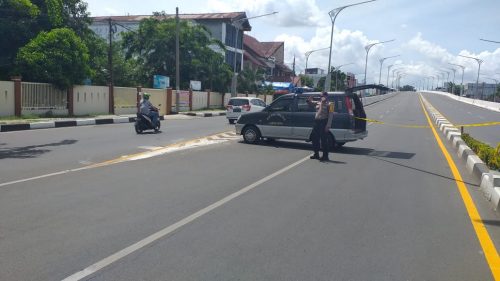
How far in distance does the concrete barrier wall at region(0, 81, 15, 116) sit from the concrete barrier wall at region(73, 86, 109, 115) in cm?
428

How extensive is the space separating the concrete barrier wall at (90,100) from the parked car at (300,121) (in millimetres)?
14391

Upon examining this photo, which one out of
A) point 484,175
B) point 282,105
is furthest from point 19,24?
point 484,175

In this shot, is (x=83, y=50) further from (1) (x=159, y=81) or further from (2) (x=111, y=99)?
(1) (x=159, y=81)

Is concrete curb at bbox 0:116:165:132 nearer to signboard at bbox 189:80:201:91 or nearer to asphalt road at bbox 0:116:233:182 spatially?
asphalt road at bbox 0:116:233:182

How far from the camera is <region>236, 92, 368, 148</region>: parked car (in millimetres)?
13133

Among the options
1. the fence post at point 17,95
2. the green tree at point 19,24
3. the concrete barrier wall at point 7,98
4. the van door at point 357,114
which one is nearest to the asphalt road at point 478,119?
the van door at point 357,114

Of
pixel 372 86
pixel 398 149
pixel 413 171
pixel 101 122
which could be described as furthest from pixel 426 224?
pixel 101 122

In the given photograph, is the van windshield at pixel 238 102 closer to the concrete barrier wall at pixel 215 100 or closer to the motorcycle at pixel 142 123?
the motorcycle at pixel 142 123

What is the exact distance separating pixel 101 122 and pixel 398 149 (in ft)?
48.1

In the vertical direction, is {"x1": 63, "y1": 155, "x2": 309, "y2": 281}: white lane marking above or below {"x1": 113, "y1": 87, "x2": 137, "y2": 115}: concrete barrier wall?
below

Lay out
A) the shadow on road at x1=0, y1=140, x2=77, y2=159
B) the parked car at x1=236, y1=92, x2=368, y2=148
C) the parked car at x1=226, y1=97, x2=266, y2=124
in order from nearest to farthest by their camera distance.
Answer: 1. the shadow on road at x1=0, y1=140, x2=77, y2=159
2. the parked car at x1=236, y1=92, x2=368, y2=148
3. the parked car at x1=226, y1=97, x2=266, y2=124

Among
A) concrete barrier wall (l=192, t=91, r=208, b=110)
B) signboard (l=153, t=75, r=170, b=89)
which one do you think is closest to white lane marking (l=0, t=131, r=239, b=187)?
signboard (l=153, t=75, r=170, b=89)

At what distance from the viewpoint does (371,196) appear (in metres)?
7.54

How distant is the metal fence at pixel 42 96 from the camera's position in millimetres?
22667
